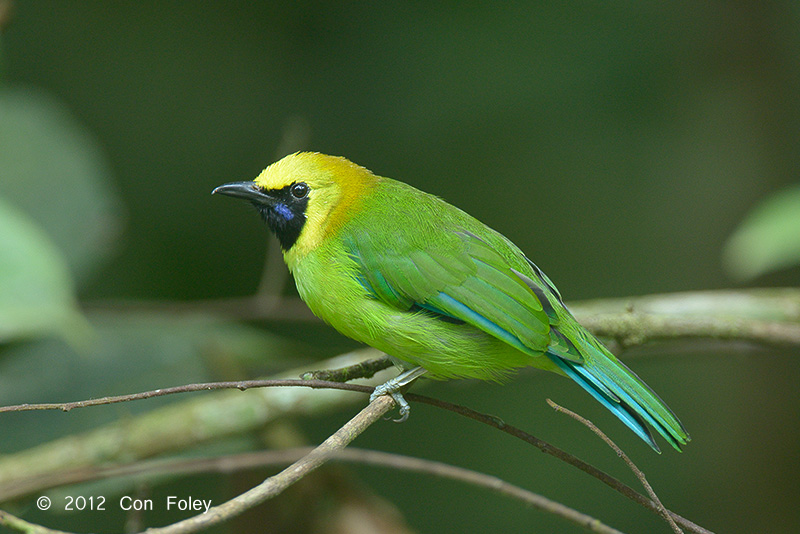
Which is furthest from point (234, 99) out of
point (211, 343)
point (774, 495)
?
point (774, 495)

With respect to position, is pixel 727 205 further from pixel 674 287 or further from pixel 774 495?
pixel 774 495

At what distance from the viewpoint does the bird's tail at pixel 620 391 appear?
2195 millimetres

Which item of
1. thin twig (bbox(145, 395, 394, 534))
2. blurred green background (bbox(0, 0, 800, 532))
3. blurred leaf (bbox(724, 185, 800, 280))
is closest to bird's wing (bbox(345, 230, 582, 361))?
thin twig (bbox(145, 395, 394, 534))

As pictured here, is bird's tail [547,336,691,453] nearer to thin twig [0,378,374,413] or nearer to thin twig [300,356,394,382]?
thin twig [300,356,394,382]

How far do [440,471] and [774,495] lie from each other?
298 cm

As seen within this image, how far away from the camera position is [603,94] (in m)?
5.19

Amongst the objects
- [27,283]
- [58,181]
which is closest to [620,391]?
[27,283]

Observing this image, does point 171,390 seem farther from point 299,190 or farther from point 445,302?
point 299,190

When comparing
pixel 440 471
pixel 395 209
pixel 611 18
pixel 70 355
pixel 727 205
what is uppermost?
pixel 611 18

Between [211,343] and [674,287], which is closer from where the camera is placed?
[211,343]

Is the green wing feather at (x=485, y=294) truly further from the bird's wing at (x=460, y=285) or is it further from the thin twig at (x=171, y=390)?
the thin twig at (x=171, y=390)

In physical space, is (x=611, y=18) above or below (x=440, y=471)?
above

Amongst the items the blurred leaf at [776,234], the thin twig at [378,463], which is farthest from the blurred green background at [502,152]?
the blurred leaf at [776,234]

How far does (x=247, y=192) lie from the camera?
268 centimetres
